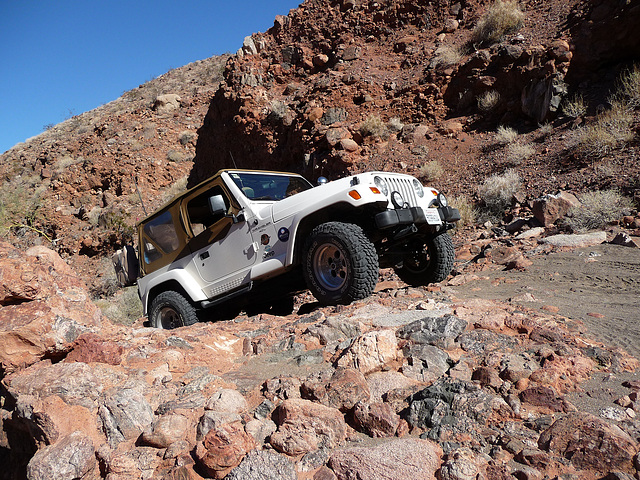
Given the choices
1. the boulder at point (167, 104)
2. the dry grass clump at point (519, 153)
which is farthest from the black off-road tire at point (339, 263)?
the boulder at point (167, 104)

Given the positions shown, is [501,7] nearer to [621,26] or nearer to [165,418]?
[621,26]

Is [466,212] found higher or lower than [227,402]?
lower

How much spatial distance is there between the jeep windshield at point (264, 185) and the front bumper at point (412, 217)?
1.80m

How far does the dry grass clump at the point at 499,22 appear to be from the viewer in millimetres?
13133

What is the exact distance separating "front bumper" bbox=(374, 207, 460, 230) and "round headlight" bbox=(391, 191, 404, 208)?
65 millimetres

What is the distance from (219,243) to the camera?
5551mm

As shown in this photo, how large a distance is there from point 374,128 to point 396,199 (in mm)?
9422

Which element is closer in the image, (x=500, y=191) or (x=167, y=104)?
(x=500, y=191)

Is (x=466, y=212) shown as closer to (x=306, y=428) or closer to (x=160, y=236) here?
(x=160, y=236)

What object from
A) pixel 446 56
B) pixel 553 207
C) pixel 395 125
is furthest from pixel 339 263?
pixel 446 56

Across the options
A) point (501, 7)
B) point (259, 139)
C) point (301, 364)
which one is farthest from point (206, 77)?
point (301, 364)

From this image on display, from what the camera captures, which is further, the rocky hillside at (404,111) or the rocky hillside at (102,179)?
the rocky hillside at (102,179)

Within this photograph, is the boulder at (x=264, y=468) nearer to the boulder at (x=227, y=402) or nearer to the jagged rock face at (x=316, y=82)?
the boulder at (x=227, y=402)

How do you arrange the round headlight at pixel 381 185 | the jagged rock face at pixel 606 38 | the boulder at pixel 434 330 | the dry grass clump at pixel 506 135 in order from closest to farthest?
the boulder at pixel 434 330 < the round headlight at pixel 381 185 < the jagged rock face at pixel 606 38 < the dry grass clump at pixel 506 135
